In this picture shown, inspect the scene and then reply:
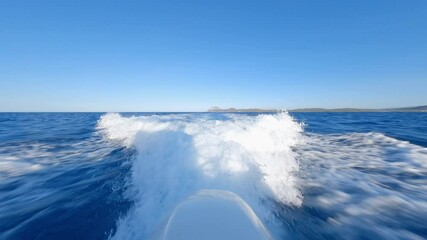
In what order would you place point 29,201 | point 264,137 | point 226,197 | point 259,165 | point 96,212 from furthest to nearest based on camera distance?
point 264,137 < point 259,165 < point 29,201 < point 96,212 < point 226,197

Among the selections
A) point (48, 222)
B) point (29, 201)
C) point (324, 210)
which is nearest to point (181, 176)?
point (48, 222)

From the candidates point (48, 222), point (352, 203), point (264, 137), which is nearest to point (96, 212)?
point (48, 222)

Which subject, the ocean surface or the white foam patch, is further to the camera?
the white foam patch

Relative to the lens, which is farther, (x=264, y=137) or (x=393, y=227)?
(x=264, y=137)

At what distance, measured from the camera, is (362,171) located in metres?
6.70

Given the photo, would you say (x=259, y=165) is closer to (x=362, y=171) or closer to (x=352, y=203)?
(x=352, y=203)

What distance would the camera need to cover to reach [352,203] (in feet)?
15.4

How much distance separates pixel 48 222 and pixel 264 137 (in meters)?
6.77

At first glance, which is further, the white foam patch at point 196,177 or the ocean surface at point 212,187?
the white foam patch at point 196,177

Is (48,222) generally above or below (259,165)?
below

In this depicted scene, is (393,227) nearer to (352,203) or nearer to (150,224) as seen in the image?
(352,203)

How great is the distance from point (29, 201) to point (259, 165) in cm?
542

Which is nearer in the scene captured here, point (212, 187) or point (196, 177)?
point (212, 187)

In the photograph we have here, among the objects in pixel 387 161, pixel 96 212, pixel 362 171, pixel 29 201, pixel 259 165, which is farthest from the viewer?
pixel 387 161
